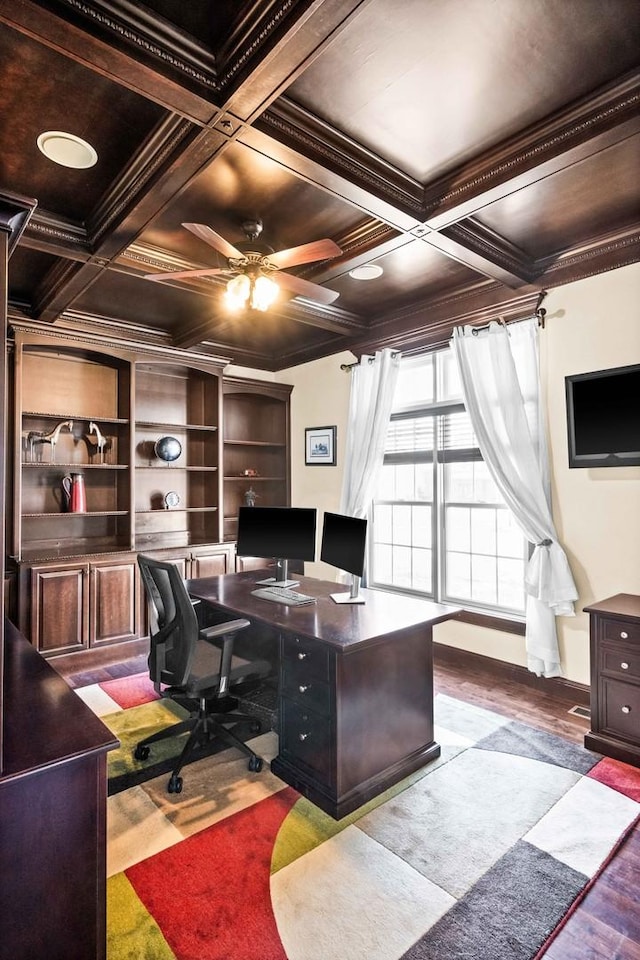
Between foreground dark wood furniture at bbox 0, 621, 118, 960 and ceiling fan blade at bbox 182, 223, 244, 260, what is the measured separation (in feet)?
6.55

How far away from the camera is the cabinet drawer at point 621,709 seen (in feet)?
8.47

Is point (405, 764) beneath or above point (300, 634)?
beneath

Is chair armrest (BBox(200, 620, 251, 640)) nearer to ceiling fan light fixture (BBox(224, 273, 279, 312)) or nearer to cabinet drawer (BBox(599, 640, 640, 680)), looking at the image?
ceiling fan light fixture (BBox(224, 273, 279, 312))

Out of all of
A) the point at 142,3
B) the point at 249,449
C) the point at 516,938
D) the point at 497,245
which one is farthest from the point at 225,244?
the point at 249,449

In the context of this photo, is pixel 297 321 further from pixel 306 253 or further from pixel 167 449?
pixel 306 253

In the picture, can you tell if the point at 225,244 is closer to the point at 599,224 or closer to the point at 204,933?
the point at 599,224

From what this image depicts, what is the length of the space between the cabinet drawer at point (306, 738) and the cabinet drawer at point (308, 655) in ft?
0.60

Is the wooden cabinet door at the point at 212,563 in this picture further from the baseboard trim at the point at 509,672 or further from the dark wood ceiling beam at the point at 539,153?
the dark wood ceiling beam at the point at 539,153

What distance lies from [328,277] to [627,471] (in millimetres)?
2247

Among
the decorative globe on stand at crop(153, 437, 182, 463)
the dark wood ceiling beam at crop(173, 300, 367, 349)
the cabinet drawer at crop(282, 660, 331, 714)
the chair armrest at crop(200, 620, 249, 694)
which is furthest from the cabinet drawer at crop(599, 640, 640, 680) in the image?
the decorative globe on stand at crop(153, 437, 182, 463)

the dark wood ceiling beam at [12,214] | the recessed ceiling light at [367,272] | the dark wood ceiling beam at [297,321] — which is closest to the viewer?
the dark wood ceiling beam at [12,214]

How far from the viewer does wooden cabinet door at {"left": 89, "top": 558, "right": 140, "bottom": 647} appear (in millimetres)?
4117

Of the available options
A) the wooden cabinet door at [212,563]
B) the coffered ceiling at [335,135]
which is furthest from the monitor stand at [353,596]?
the wooden cabinet door at [212,563]

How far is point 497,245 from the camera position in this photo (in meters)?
3.11
